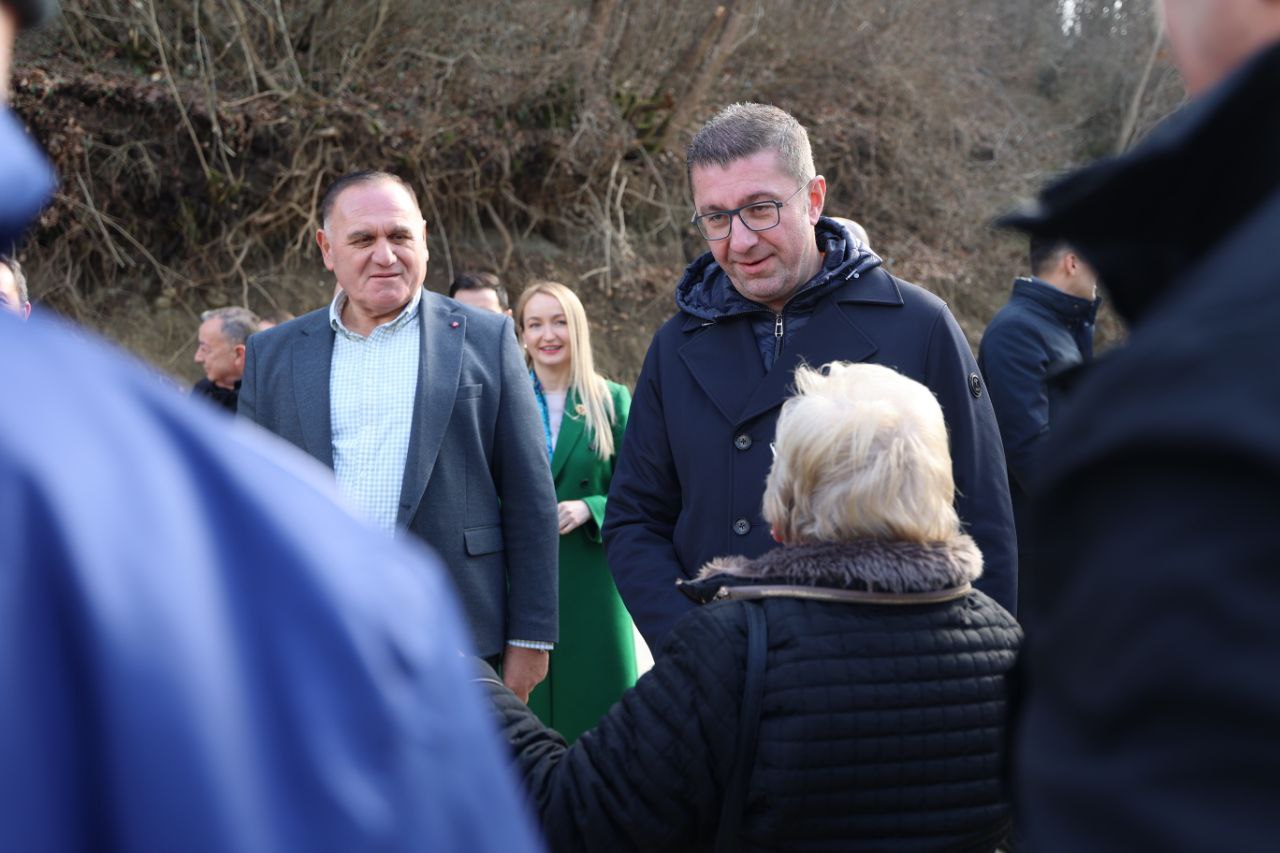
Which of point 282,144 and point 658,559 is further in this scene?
point 282,144

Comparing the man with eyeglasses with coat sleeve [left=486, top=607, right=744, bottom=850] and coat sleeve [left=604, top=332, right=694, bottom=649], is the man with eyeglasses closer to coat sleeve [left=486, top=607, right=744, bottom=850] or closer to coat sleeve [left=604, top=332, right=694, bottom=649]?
coat sleeve [left=604, top=332, right=694, bottom=649]

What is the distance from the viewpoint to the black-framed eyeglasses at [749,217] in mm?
3121

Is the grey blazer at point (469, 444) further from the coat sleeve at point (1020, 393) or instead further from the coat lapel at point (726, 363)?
the coat sleeve at point (1020, 393)

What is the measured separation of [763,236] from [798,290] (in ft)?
0.55

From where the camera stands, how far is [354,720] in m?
0.75

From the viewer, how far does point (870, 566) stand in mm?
2002

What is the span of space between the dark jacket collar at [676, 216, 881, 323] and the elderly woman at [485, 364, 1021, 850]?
3.33 feet

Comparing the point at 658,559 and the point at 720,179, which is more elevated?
the point at 720,179

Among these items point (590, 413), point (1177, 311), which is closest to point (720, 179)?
point (590, 413)

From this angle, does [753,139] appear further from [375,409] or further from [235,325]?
[235,325]

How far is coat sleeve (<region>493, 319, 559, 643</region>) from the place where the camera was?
365 centimetres

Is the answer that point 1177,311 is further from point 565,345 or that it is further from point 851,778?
point 565,345

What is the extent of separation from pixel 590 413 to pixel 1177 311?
4309 millimetres

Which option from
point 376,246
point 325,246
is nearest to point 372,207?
point 376,246
